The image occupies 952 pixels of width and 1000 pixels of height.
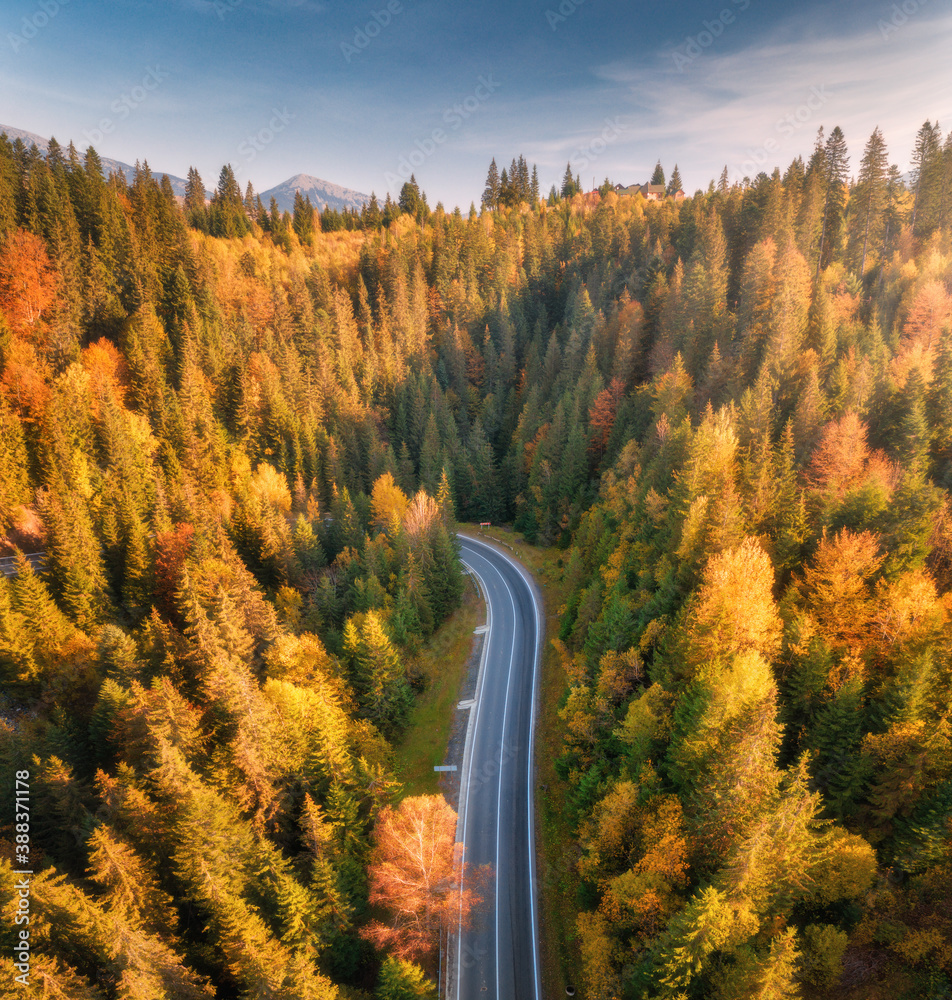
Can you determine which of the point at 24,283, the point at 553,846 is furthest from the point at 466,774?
the point at 24,283

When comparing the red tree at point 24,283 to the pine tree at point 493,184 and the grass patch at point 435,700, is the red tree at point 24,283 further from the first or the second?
the pine tree at point 493,184

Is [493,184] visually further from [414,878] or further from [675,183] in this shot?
[414,878]

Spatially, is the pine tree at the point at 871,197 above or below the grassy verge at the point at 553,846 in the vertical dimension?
above

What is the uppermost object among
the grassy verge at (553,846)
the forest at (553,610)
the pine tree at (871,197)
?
the pine tree at (871,197)

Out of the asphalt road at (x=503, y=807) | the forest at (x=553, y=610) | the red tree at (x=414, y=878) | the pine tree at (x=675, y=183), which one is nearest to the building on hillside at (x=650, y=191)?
the pine tree at (x=675, y=183)

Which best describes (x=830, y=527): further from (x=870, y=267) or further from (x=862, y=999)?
(x=870, y=267)

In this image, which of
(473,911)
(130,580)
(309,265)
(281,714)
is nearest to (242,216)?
(309,265)
